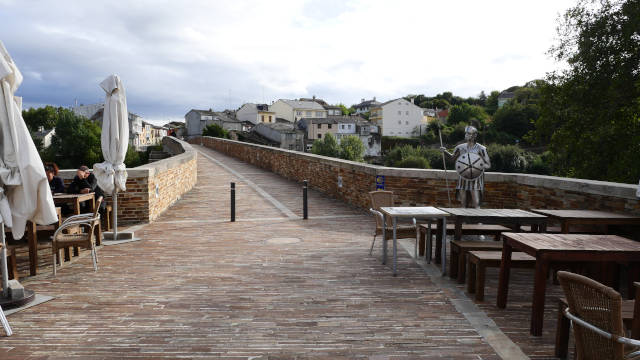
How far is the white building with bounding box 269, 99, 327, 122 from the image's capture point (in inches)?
3593

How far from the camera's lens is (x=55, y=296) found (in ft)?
14.5

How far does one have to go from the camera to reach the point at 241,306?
412 cm

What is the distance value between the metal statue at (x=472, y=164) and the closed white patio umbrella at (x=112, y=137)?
507cm

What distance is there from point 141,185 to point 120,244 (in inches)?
75.3

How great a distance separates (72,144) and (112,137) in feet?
192

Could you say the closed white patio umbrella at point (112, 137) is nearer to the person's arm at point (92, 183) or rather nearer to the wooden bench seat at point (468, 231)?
the person's arm at point (92, 183)

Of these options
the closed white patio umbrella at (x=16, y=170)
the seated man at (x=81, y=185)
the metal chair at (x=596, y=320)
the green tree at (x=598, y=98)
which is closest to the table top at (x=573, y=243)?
the metal chair at (x=596, y=320)

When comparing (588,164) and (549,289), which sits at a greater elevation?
(588,164)

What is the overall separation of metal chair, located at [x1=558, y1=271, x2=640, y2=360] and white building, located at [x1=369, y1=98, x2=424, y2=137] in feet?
305

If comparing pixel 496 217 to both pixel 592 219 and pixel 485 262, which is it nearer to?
pixel 485 262

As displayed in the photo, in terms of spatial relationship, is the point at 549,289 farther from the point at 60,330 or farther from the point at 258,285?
the point at 60,330

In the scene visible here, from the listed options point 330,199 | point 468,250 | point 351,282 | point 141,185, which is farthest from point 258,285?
point 330,199

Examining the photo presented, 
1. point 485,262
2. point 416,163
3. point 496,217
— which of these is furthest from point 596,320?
point 416,163

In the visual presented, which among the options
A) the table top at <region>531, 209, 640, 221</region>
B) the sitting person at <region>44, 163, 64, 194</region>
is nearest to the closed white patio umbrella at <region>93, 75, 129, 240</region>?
the sitting person at <region>44, 163, 64, 194</region>
